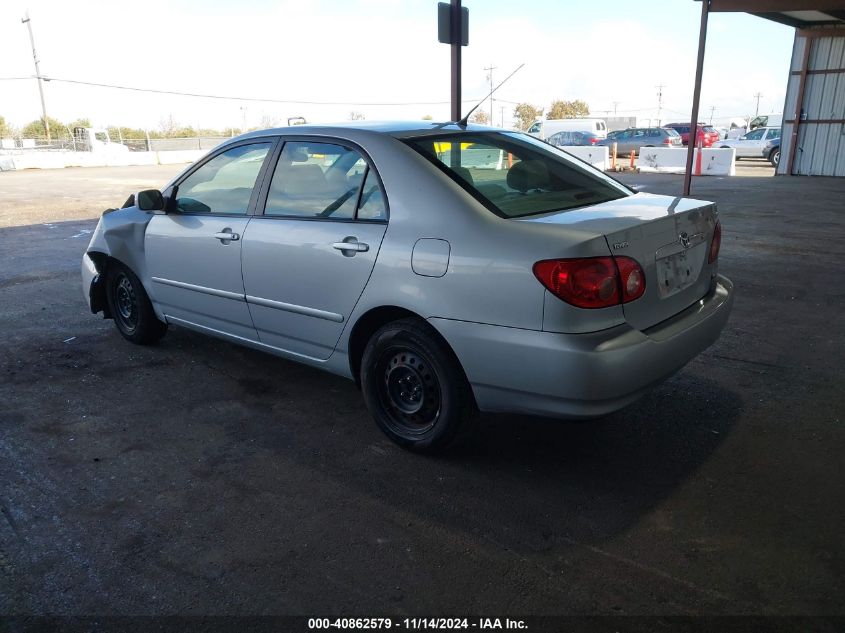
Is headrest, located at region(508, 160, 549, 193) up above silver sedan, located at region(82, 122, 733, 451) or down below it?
above

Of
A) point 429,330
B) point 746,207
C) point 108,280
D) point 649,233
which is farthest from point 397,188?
point 746,207

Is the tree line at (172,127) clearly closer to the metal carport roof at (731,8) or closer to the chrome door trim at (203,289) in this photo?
the metal carport roof at (731,8)

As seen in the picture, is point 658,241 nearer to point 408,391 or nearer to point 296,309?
point 408,391

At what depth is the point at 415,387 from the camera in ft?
11.0

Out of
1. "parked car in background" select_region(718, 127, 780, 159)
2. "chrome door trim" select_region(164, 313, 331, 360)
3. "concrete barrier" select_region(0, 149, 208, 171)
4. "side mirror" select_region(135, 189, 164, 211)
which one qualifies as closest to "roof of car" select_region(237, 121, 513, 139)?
"side mirror" select_region(135, 189, 164, 211)

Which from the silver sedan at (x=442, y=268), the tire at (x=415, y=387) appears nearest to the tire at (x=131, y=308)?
the silver sedan at (x=442, y=268)

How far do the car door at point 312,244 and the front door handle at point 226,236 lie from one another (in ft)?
0.31

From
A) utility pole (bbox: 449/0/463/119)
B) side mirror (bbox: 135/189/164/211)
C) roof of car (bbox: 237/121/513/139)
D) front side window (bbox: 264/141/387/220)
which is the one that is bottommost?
side mirror (bbox: 135/189/164/211)

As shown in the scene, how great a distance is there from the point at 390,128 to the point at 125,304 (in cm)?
272

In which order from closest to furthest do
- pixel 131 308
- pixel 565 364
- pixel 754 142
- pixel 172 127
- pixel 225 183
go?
pixel 565 364 < pixel 225 183 < pixel 131 308 < pixel 754 142 < pixel 172 127

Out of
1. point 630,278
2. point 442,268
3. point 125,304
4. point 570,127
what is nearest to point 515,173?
point 442,268

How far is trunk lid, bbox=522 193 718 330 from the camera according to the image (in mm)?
2887

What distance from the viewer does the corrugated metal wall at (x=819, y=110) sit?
19875 millimetres

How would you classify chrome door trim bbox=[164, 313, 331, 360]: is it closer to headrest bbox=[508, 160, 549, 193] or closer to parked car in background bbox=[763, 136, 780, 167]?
headrest bbox=[508, 160, 549, 193]
